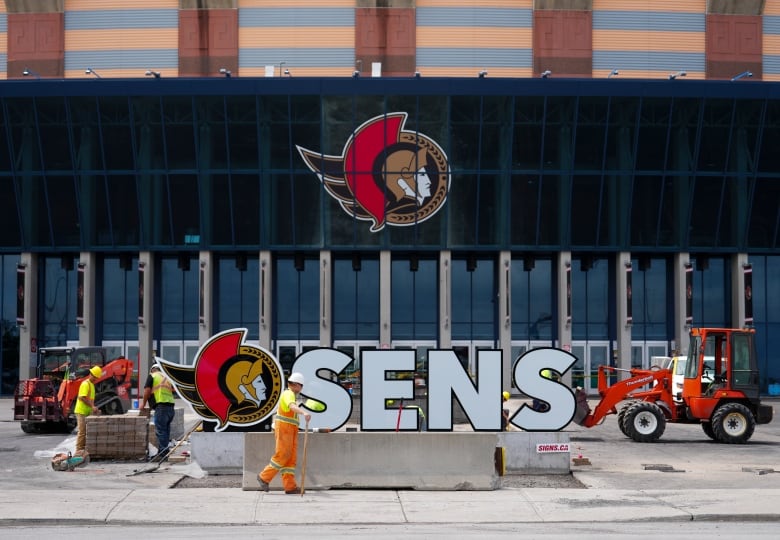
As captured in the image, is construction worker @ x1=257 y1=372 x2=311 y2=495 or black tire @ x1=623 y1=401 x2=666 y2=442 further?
black tire @ x1=623 y1=401 x2=666 y2=442

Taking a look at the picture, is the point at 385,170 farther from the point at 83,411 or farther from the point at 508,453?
the point at 508,453

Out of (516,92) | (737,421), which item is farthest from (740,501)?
(516,92)

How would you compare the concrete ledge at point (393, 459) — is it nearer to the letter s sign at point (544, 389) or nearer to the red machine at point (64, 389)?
the letter s sign at point (544, 389)

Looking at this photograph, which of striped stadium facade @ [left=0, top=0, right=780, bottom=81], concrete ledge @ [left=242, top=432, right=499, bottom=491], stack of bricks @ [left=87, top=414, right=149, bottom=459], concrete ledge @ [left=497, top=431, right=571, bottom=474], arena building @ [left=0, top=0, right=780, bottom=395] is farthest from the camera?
striped stadium facade @ [left=0, top=0, right=780, bottom=81]

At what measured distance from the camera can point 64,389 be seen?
3388cm

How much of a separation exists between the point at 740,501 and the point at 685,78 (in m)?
41.2

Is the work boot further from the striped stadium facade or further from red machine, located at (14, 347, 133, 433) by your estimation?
the striped stadium facade

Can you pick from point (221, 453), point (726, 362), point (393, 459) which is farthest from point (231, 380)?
point (726, 362)

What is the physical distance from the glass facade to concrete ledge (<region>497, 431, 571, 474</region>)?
31.2 metres

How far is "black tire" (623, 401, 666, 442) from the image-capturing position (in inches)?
1237

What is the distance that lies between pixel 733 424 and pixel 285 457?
53.5ft

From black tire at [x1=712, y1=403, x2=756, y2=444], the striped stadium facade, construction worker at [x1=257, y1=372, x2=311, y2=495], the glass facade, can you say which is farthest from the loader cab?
the striped stadium facade

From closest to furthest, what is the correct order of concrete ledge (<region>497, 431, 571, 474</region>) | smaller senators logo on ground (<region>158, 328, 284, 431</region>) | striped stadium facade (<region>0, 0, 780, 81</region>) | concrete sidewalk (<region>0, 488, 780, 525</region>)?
concrete sidewalk (<region>0, 488, 780, 525</region>), smaller senators logo on ground (<region>158, 328, 284, 431</region>), concrete ledge (<region>497, 431, 571, 474</region>), striped stadium facade (<region>0, 0, 780, 81</region>)

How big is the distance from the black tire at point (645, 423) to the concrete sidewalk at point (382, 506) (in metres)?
11.4
